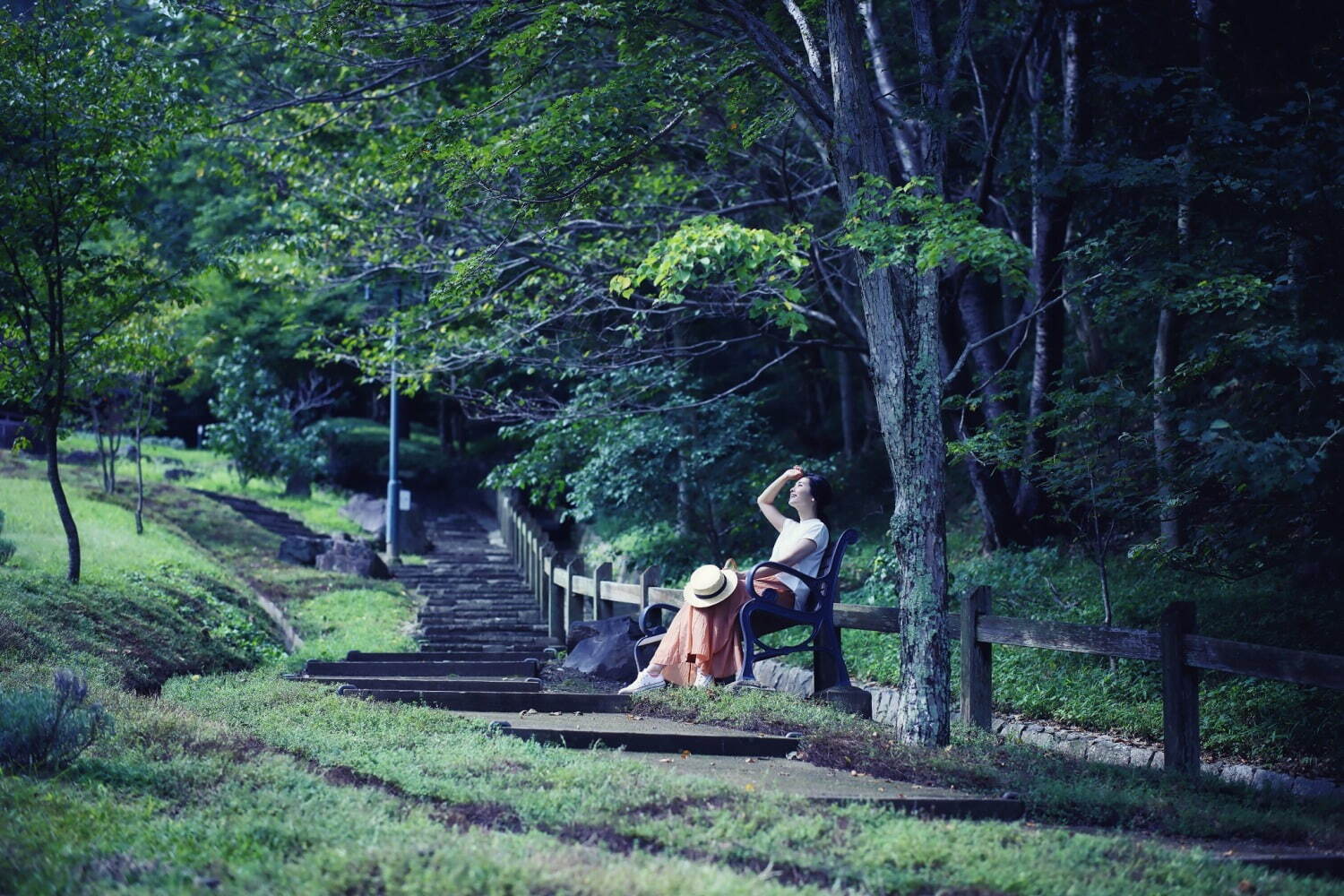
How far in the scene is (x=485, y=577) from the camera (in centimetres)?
2139

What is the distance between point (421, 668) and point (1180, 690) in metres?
5.92

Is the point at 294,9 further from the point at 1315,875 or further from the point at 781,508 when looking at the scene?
the point at 1315,875

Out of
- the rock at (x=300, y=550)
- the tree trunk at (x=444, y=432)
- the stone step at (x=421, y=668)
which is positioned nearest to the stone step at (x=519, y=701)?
the stone step at (x=421, y=668)

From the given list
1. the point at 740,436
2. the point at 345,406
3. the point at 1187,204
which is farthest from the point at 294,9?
the point at 345,406

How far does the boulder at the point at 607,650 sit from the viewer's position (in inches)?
395

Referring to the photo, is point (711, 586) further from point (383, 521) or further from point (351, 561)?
point (383, 521)

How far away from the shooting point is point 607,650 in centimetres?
1016

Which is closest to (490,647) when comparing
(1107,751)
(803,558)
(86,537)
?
(86,537)

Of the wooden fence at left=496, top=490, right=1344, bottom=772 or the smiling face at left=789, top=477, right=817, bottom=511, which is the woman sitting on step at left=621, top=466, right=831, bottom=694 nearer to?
the smiling face at left=789, top=477, right=817, bottom=511

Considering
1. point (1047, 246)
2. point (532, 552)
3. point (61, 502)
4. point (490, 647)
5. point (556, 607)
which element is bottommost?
point (490, 647)

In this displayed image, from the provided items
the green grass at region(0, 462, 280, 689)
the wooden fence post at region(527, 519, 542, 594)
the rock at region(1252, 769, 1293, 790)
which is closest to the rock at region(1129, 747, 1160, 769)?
the rock at region(1252, 769, 1293, 790)

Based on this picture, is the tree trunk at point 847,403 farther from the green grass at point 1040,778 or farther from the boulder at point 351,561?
the green grass at point 1040,778

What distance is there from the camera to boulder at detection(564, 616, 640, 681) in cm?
1003

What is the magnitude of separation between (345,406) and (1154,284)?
1548 inches
